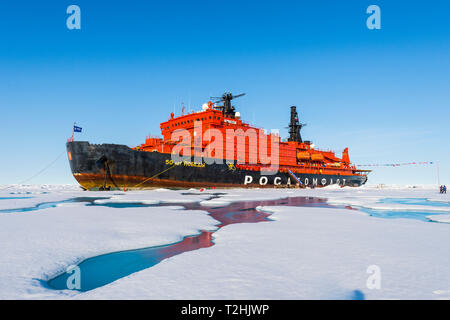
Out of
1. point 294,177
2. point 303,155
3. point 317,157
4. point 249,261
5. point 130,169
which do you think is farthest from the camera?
point 317,157

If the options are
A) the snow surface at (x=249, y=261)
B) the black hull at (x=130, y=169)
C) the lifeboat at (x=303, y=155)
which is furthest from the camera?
the lifeboat at (x=303, y=155)

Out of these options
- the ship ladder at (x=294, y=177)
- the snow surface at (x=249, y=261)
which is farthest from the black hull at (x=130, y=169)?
the snow surface at (x=249, y=261)

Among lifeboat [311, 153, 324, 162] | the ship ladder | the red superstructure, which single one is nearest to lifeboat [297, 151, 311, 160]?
the red superstructure

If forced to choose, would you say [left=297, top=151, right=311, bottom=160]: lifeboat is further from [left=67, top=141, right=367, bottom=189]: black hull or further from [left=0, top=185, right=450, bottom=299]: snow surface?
[left=0, top=185, right=450, bottom=299]: snow surface

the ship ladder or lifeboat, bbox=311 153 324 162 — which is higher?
lifeboat, bbox=311 153 324 162

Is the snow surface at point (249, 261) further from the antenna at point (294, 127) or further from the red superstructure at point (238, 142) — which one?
the antenna at point (294, 127)

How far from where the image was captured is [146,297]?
2279 millimetres

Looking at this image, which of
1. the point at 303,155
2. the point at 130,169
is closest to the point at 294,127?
the point at 303,155

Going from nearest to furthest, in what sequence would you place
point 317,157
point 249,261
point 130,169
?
point 249,261 → point 130,169 → point 317,157

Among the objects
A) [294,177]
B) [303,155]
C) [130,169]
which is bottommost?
[294,177]

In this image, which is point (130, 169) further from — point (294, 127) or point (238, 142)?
point (294, 127)

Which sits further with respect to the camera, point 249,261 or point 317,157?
point 317,157

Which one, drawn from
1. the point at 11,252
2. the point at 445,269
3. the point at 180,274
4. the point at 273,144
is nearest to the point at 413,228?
the point at 445,269
